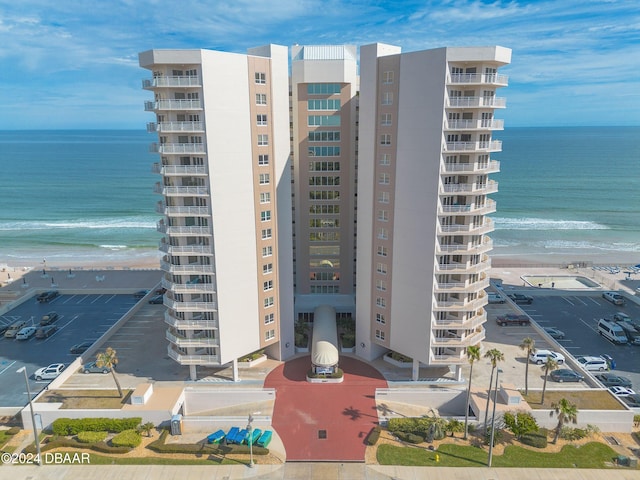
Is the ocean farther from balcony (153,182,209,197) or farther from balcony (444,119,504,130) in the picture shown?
balcony (444,119,504,130)

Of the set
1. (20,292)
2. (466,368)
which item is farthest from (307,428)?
(20,292)

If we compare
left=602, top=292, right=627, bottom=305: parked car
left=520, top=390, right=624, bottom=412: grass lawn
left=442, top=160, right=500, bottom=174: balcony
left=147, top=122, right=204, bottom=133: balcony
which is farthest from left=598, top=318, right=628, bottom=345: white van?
left=147, top=122, right=204, bottom=133: balcony

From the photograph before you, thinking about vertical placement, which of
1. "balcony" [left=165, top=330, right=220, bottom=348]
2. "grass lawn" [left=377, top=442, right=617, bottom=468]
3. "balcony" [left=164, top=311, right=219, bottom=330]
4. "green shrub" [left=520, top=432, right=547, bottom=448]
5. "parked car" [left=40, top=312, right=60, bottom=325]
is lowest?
"grass lawn" [left=377, top=442, right=617, bottom=468]

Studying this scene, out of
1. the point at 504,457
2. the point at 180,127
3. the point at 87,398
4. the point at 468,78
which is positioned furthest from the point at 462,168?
the point at 87,398

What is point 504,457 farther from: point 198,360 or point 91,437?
point 91,437

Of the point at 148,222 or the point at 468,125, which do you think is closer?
the point at 468,125

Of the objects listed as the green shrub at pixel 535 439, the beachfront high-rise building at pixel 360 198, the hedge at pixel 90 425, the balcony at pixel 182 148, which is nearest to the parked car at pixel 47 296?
the beachfront high-rise building at pixel 360 198
